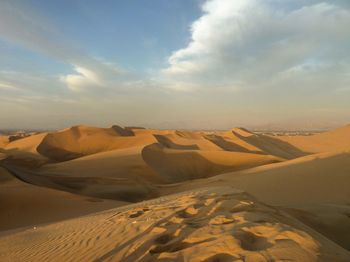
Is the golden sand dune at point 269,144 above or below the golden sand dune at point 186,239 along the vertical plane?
below

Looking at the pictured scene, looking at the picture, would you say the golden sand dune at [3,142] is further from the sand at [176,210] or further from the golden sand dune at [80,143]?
the sand at [176,210]

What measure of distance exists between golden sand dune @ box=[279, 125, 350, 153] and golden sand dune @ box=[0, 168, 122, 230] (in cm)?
3352

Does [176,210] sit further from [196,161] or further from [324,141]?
[324,141]

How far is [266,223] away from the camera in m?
4.43

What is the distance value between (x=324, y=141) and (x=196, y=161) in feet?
91.0

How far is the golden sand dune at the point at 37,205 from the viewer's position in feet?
30.8

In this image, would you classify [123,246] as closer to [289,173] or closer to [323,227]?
[323,227]

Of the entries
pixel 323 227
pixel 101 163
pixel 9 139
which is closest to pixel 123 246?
pixel 323 227

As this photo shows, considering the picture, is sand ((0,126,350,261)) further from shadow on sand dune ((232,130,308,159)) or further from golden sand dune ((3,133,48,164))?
shadow on sand dune ((232,130,308,159))

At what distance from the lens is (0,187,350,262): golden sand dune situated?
3.50 m

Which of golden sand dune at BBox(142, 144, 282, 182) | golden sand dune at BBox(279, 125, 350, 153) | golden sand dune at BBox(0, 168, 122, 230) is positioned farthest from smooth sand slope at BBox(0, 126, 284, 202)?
golden sand dune at BBox(279, 125, 350, 153)

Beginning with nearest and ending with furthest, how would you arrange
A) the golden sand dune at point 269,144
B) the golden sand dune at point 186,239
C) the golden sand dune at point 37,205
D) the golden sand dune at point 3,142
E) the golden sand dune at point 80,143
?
the golden sand dune at point 186,239 < the golden sand dune at point 37,205 < the golden sand dune at point 80,143 < the golden sand dune at point 3,142 < the golden sand dune at point 269,144

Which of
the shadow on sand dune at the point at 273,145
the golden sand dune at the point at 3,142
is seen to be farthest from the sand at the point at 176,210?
the shadow on sand dune at the point at 273,145

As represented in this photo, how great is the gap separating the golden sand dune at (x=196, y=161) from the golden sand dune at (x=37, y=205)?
9.40 metres
